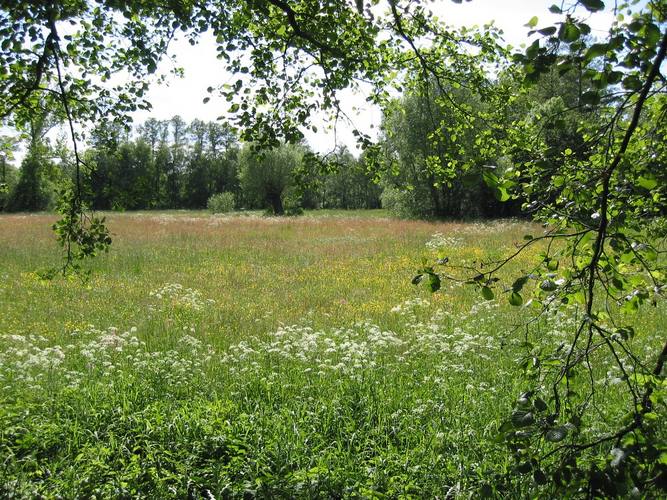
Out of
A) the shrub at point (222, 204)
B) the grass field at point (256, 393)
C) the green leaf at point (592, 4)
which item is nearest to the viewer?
the green leaf at point (592, 4)

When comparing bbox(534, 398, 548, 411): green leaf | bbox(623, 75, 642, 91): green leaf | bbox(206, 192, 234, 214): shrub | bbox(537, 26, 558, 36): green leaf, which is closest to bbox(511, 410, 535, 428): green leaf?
bbox(534, 398, 548, 411): green leaf

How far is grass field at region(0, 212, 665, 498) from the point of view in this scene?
402 cm

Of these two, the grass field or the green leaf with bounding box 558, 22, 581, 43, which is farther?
the grass field

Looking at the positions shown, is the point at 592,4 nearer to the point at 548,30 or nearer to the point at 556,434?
the point at 548,30

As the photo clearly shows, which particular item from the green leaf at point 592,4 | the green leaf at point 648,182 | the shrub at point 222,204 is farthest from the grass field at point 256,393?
the shrub at point 222,204

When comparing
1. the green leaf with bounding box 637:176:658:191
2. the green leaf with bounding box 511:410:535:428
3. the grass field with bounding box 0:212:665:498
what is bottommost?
the grass field with bounding box 0:212:665:498

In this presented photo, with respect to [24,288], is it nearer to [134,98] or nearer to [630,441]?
[134,98]

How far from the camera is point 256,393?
5.76 meters

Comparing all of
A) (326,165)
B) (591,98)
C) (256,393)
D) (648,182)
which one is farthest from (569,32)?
(256,393)

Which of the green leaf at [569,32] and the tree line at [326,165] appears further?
the tree line at [326,165]

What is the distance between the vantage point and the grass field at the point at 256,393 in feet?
13.2

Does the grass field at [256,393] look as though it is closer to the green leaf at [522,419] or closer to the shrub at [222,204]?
the green leaf at [522,419]

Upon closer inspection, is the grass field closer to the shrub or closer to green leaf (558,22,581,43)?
green leaf (558,22,581,43)

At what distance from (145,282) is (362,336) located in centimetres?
819
